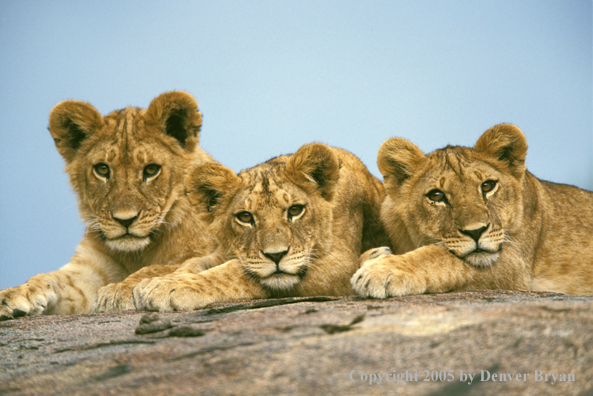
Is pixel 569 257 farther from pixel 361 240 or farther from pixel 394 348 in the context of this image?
pixel 394 348

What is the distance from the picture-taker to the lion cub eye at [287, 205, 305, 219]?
178 inches

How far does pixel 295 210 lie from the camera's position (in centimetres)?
455

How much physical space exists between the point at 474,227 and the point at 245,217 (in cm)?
175

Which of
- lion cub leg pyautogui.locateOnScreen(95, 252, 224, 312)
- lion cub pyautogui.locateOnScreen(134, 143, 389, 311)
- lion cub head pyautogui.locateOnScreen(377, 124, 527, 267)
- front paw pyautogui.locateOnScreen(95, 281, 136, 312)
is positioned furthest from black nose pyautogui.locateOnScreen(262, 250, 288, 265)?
lion cub head pyautogui.locateOnScreen(377, 124, 527, 267)

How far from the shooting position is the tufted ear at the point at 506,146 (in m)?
5.00

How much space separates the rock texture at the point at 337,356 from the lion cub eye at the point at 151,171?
2.35m

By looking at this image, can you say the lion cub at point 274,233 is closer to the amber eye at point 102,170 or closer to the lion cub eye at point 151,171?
the lion cub eye at point 151,171

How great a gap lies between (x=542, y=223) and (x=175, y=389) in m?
4.60

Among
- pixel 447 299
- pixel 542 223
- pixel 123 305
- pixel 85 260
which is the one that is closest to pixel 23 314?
pixel 123 305

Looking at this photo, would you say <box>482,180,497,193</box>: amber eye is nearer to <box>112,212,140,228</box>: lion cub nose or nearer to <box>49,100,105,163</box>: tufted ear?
<box>112,212,140,228</box>: lion cub nose

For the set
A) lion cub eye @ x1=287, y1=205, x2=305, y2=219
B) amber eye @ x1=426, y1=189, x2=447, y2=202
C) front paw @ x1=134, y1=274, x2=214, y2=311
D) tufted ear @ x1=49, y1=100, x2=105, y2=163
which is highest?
tufted ear @ x1=49, y1=100, x2=105, y2=163

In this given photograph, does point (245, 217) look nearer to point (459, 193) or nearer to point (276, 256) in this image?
point (276, 256)

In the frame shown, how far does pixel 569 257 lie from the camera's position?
18.4ft

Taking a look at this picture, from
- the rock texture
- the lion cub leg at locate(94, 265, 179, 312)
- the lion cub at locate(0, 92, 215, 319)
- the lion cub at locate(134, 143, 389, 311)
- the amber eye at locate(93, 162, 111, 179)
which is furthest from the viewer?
the amber eye at locate(93, 162, 111, 179)
